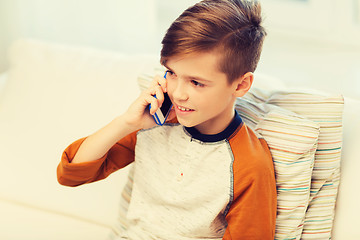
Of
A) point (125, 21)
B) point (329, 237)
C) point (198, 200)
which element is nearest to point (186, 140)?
point (198, 200)

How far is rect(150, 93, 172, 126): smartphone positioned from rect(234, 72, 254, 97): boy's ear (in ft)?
0.61

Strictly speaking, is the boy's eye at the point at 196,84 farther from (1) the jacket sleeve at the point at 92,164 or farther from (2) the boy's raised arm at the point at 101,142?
(1) the jacket sleeve at the point at 92,164

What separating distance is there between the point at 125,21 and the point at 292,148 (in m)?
1.27

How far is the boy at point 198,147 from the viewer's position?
3.74 ft

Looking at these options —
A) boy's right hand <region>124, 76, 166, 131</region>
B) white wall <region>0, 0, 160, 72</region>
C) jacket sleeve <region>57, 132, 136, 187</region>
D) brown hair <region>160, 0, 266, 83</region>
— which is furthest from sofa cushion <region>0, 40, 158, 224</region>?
brown hair <region>160, 0, 266, 83</region>

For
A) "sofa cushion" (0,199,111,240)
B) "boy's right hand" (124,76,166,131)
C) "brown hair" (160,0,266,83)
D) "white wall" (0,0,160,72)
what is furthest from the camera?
"white wall" (0,0,160,72)

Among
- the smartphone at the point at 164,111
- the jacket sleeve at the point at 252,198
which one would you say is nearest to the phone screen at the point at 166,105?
the smartphone at the point at 164,111

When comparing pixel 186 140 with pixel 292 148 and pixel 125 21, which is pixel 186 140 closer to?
pixel 292 148

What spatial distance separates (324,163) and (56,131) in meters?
0.92

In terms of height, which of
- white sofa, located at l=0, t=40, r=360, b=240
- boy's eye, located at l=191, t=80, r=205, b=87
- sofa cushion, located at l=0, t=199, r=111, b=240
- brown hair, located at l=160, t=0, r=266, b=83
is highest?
brown hair, located at l=160, t=0, r=266, b=83

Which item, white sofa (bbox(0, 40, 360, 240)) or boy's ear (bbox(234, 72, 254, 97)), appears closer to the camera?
boy's ear (bbox(234, 72, 254, 97))

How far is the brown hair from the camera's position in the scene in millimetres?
1119

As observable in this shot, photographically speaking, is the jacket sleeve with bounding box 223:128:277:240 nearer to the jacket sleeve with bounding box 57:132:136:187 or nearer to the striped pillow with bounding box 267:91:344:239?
the striped pillow with bounding box 267:91:344:239

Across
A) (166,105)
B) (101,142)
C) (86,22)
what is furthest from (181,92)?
(86,22)
